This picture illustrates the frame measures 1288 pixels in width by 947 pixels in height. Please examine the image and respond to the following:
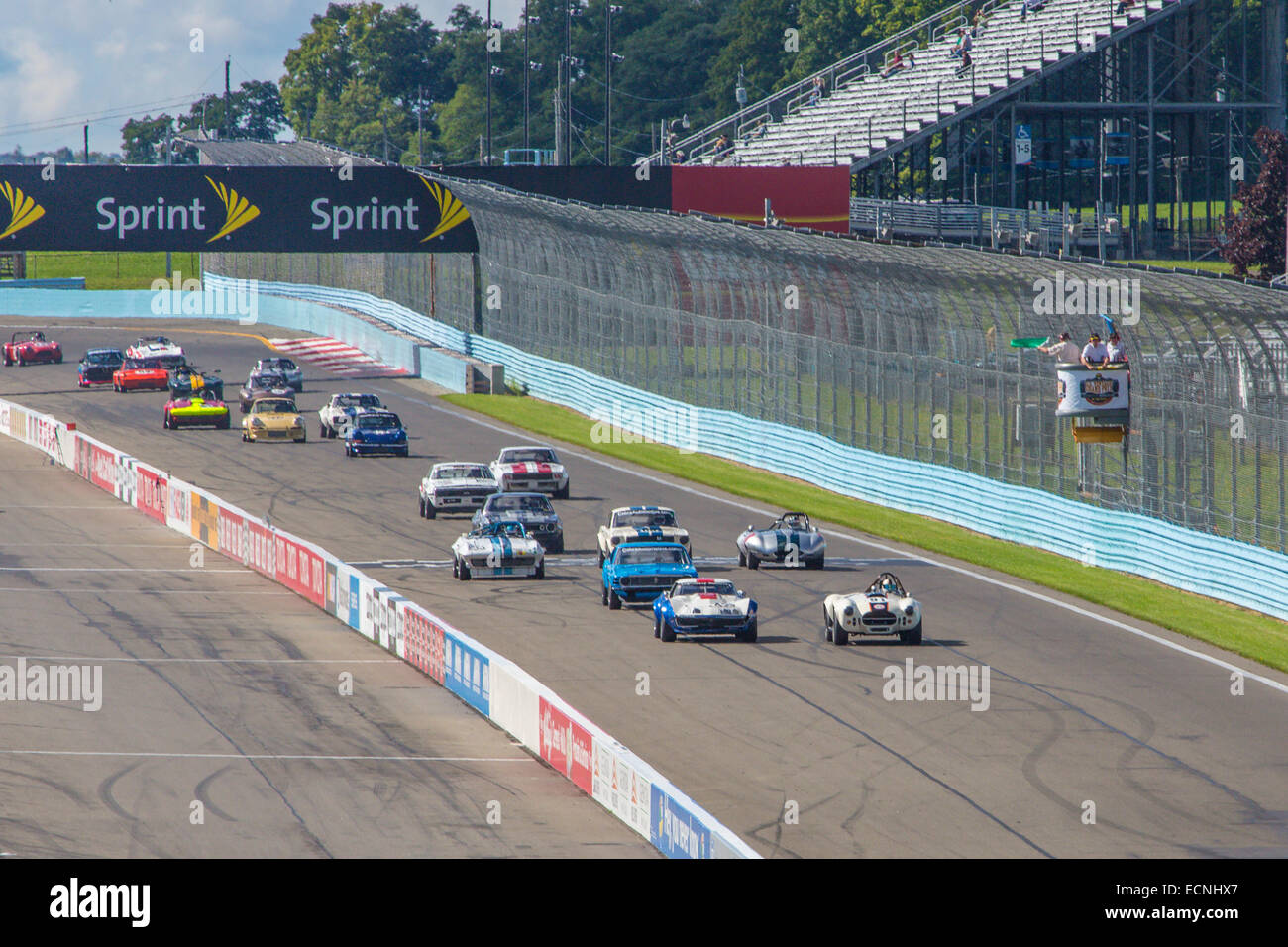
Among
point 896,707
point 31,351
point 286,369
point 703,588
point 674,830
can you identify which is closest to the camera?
point 674,830

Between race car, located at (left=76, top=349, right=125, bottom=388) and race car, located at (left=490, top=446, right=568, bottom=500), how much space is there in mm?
24799

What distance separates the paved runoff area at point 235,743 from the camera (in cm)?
1745

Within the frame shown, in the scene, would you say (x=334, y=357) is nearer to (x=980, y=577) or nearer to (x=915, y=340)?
(x=915, y=340)

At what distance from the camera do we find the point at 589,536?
119 feet

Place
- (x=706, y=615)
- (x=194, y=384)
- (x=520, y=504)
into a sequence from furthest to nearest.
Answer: (x=194, y=384)
(x=520, y=504)
(x=706, y=615)

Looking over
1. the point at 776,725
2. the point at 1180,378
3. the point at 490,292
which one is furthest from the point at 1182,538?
the point at 490,292

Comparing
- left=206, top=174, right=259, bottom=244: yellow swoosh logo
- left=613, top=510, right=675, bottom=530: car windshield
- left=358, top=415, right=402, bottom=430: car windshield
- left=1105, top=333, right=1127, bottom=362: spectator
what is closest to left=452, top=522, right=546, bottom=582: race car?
left=613, top=510, right=675, bottom=530: car windshield

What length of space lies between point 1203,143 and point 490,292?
2939 cm

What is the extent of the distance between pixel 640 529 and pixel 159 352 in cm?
3619

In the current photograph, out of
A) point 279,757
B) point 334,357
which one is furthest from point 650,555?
point 334,357

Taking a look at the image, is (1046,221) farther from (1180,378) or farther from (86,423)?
(1180,378)

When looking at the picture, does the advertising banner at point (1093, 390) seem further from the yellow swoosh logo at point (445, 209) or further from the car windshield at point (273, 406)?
the yellow swoosh logo at point (445, 209)

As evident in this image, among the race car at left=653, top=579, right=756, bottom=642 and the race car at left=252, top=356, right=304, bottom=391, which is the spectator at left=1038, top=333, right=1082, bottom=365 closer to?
the race car at left=653, top=579, right=756, bottom=642

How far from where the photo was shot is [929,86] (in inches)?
2958
